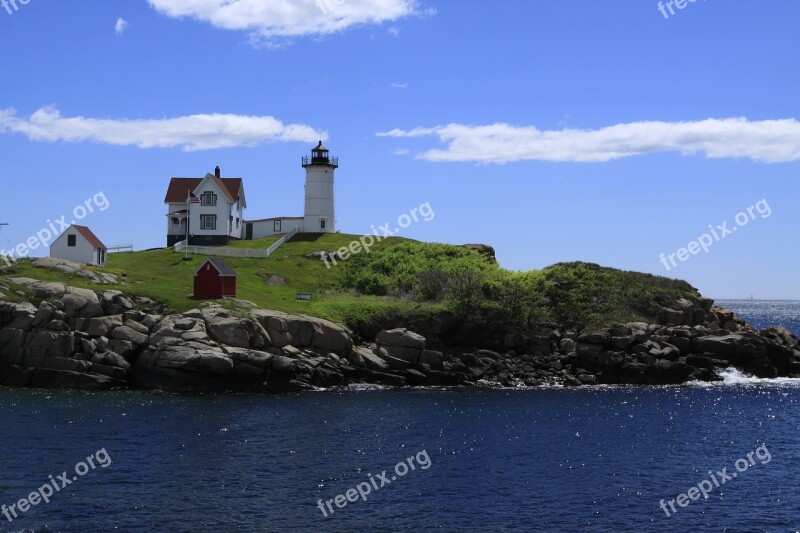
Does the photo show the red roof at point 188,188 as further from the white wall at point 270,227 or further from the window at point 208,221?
the white wall at point 270,227

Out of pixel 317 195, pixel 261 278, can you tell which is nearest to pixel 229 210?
pixel 317 195

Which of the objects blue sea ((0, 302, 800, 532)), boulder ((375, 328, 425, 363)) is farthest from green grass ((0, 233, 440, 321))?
blue sea ((0, 302, 800, 532))

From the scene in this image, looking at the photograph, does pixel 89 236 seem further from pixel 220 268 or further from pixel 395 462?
pixel 395 462

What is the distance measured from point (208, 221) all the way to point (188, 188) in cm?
586

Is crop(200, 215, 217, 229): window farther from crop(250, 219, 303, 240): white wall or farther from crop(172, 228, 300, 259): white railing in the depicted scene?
crop(250, 219, 303, 240): white wall

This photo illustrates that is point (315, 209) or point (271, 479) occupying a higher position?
point (315, 209)

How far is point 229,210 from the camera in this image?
354 feet

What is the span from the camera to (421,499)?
38.4m

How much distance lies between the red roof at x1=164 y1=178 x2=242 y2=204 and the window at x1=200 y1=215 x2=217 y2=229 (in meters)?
3.06

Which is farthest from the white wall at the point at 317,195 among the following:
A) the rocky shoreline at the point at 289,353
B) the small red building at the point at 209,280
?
the rocky shoreline at the point at 289,353

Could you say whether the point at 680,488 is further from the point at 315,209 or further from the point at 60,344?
the point at 315,209

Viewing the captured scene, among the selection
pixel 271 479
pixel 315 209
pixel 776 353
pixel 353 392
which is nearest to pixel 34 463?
pixel 271 479

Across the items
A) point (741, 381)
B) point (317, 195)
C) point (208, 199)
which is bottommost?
point (741, 381)

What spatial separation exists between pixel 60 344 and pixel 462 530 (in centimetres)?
4053
